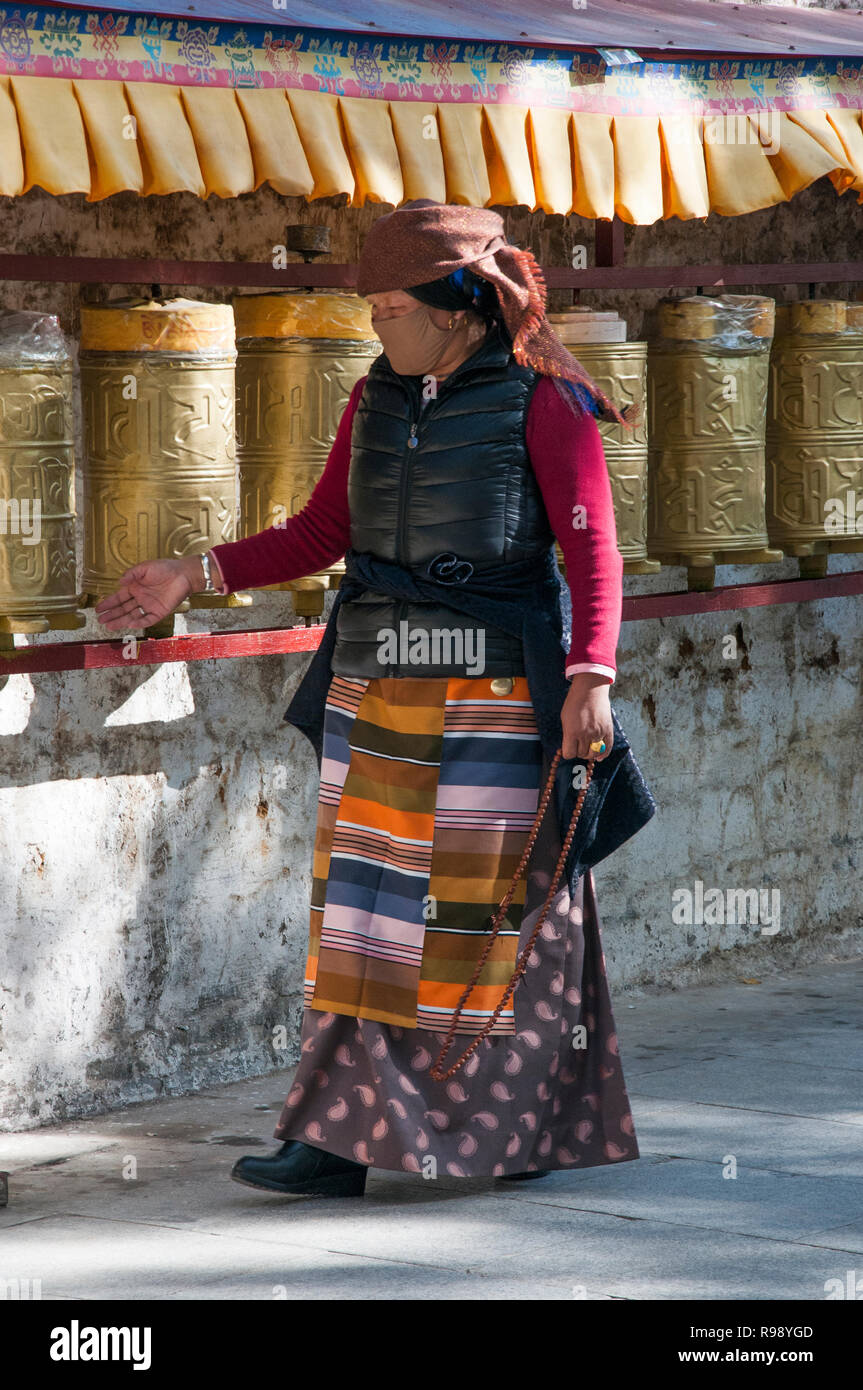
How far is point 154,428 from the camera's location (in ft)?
12.6

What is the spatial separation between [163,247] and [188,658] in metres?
0.82

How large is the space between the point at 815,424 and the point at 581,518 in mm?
1585

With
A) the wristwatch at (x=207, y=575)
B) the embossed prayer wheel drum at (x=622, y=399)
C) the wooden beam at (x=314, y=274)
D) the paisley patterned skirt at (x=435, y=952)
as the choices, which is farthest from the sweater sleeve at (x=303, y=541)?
the embossed prayer wheel drum at (x=622, y=399)

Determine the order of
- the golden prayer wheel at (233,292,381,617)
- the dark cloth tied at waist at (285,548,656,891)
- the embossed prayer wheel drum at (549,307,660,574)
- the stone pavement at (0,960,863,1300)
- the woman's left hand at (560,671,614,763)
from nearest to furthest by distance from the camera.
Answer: the stone pavement at (0,960,863,1300) < the woman's left hand at (560,671,614,763) < the dark cloth tied at waist at (285,548,656,891) < the golden prayer wheel at (233,292,381,617) < the embossed prayer wheel drum at (549,307,660,574)

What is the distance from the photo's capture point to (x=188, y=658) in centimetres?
412

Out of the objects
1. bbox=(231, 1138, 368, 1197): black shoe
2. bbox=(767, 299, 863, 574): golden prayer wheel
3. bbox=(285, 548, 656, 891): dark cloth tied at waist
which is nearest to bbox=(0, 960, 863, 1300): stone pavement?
bbox=(231, 1138, 368, 1197): black shoe

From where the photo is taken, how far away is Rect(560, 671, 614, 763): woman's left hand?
3.41 metres

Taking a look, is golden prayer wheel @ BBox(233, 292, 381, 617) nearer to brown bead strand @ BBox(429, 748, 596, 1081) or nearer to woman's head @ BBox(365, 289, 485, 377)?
woman's head @ BBox(365, 289, 485, 377)

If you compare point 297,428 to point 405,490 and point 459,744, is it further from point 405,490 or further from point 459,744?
point 459,744

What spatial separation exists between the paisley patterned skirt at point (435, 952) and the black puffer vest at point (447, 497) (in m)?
0.06

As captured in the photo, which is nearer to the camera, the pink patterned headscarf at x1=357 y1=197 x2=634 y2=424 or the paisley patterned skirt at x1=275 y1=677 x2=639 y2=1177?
the pink patterned headscarf at x1=357 y1=197 x2=634 y2=424

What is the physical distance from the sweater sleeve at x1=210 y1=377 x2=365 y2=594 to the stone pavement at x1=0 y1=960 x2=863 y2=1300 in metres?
1.04

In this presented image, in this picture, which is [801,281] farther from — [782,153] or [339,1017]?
[339,1017]

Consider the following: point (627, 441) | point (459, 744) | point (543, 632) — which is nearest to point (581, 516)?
point (543, 632)
